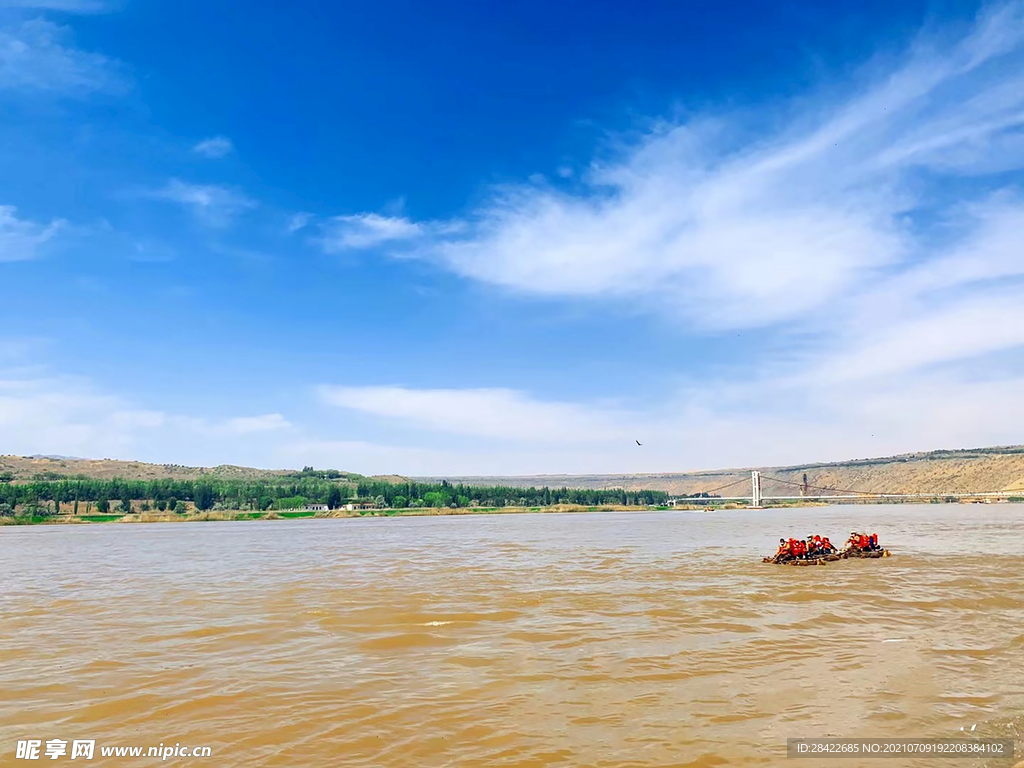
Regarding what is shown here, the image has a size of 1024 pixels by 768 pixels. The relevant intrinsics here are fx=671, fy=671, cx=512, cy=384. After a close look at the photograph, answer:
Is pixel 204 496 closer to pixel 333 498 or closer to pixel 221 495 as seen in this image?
pixel 221 495

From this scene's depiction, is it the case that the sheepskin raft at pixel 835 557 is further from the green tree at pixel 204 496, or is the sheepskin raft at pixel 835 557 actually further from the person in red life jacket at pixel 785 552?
the green tree at pixel 204 496

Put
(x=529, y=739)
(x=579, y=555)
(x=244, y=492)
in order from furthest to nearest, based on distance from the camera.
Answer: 1. (x=244, y=492)
2. (x=579, y=555)
3. (x=529, y=739)

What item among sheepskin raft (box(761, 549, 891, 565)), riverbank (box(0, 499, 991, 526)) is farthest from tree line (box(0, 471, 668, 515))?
sheepskin raft (box(761, 549, 891, 565))

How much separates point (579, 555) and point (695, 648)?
91.8 feet

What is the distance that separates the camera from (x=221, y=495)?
155m

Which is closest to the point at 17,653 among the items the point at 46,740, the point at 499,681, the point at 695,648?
the point at 46,740

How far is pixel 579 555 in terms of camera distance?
4378 cm

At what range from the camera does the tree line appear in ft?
432

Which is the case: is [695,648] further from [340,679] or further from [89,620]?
[89,620]

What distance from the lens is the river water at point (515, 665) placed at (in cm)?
1045

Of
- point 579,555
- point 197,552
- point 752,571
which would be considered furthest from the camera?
point 197,552

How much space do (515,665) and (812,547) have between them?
26.9 meters

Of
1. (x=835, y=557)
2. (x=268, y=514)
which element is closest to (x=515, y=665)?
(x=835, y=557)

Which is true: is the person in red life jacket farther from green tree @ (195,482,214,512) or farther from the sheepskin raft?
green tree @ (195,482,214,512)
